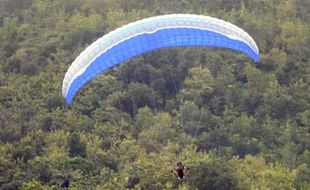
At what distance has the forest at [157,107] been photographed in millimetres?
26312

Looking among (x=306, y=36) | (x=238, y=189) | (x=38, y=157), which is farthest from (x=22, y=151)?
(x=306, y=36)

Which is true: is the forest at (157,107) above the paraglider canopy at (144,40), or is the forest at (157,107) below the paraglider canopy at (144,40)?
above

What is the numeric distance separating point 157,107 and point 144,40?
60.3 feet

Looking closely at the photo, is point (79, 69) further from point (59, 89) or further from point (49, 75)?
point (49, 75)

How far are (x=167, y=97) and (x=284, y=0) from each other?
11332 millimetres

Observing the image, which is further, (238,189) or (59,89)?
(59,89)

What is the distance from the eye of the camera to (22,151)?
2864cm

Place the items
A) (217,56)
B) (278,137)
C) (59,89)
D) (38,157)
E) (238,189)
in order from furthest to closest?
(217,56) < (59,89) < (278,137) < (38,157) < (238,189)

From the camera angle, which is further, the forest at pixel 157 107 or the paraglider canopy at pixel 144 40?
the forest at pixel 157 107

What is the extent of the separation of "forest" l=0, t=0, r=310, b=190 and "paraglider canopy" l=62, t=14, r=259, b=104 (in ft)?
25.2

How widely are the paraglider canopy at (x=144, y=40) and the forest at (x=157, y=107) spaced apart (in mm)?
7686

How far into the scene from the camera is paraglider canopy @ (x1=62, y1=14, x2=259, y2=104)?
16.9 metres

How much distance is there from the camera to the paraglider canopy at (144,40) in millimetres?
16922

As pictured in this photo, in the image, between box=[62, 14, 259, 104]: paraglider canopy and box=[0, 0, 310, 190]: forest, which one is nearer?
box=[62, 14, 259, 104]: paraglider canopy
